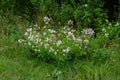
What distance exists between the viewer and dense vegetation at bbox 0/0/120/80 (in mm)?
4887

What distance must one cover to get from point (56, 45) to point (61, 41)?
0.14 m

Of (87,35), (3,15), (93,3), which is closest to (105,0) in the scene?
(93,3)

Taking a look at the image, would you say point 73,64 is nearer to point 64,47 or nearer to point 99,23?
point 64,47

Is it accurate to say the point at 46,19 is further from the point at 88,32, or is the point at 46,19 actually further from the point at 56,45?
the point at 56,45

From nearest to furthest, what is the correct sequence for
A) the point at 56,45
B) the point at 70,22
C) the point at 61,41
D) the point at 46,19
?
the point at 56,45 → the point at 61,41 → the point at 70,22 → the point at 46,19

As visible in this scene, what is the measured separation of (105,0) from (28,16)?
1.63 m

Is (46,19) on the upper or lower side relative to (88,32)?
upper

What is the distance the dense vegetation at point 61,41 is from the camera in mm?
4887

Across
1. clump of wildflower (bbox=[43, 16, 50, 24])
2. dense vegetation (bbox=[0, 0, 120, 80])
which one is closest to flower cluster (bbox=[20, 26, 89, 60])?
dense vegetation (bbox=[0, 0, 120, 80])

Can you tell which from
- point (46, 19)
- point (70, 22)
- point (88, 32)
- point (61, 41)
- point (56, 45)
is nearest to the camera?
point (56, 45)

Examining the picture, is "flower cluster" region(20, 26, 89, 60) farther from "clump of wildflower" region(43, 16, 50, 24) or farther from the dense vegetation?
"clump of wildflower" region(43, 16, 50, 24)

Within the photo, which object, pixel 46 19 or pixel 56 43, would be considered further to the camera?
pixel 46 19

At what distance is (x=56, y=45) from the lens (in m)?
4.97

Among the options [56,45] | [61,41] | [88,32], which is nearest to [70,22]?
[88,32]
